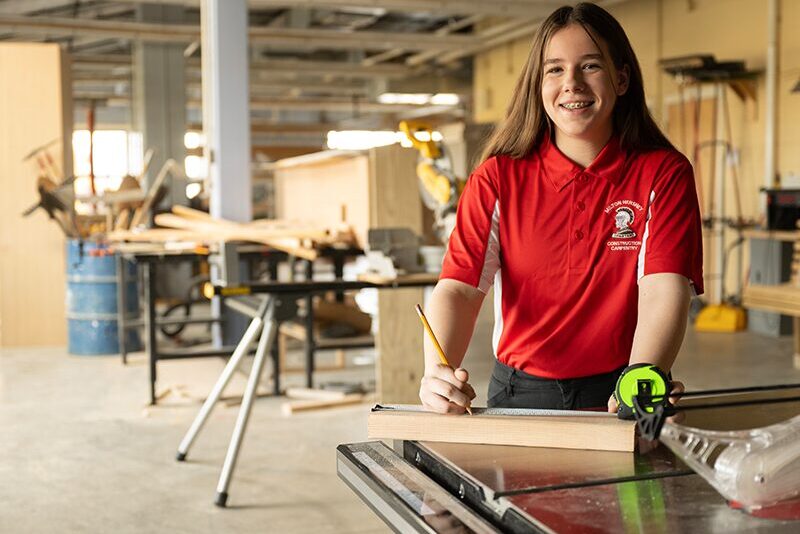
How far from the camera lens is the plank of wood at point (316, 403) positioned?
467 cm

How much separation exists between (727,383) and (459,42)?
6164 millimetres

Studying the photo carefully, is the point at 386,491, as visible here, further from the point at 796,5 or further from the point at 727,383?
the point at 796,5

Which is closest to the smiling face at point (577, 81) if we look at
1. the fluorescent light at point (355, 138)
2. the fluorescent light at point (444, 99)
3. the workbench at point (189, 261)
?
the workbench at point (189, 261)

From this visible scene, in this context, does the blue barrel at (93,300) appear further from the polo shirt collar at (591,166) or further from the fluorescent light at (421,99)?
the fluorescent light at (421,99)

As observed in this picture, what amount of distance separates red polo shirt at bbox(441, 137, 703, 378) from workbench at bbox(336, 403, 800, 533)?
420mm

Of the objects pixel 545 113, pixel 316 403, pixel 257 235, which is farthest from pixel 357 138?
pixel 545 113

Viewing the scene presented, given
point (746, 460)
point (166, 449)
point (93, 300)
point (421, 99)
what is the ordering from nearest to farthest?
point (746, 460) → point (166, 449) → point (93, 300) → point (421, 99)

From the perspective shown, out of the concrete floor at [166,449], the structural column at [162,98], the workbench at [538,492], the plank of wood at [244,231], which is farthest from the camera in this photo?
the structural column at [162,98]

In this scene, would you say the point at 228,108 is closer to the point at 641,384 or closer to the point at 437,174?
the point at 437,174

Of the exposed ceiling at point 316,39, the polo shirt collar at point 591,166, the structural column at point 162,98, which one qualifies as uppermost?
the exposed ceiling at point 316,39

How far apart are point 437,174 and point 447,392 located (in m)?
2.54

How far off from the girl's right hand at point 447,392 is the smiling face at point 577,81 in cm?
50

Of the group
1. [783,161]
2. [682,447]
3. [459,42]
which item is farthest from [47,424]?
[459,42]

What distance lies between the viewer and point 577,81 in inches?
60.9
